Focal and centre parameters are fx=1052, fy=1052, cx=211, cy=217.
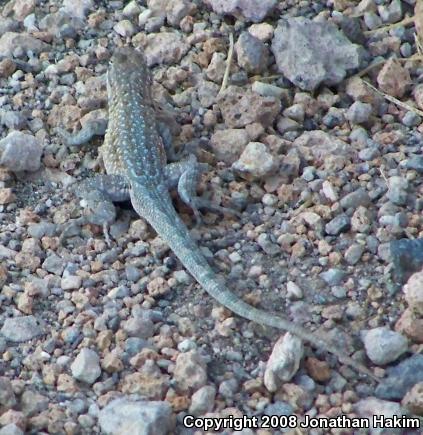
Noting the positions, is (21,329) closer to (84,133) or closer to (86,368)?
(86,368)

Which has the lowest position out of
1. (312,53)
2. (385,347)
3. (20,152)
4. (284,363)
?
(385,347)

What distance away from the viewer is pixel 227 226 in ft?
20.8

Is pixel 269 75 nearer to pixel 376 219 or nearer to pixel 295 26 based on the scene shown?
pixel 295 26

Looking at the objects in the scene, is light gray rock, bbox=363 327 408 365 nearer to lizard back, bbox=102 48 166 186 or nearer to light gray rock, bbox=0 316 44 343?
light gray rock, bbox=0 316 44 343

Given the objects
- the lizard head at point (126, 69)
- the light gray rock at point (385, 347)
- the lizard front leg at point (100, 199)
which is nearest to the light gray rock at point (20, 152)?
the lizard front leg at point (100, 199)

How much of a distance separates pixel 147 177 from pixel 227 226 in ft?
2.03

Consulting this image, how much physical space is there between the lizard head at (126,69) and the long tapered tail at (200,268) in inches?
38.0

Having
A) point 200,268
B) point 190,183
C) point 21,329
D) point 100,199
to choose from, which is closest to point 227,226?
point 190,183

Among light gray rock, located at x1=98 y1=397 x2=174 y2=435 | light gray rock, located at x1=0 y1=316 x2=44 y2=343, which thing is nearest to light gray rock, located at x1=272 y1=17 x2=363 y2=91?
light gray rock, located at x1=0 y1=316 x2=44 y2=343

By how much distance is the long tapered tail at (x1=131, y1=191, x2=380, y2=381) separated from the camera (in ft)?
17.4

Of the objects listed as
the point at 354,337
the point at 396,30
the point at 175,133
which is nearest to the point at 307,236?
the point at 354,337

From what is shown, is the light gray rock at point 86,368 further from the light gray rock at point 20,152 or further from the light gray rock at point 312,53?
the light gray rock at point 312,53

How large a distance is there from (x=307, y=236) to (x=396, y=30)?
2.09 m

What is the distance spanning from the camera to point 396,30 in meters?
7.43
